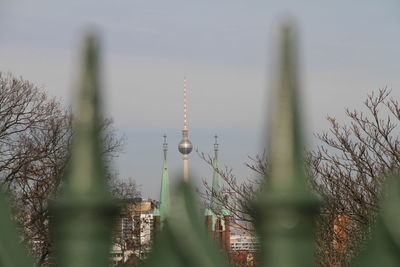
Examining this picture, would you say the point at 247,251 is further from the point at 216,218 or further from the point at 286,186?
the point at 286,186

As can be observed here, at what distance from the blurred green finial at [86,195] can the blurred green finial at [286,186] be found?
4.7 inches

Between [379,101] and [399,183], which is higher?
[379,101]

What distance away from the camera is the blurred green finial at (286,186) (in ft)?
1.96

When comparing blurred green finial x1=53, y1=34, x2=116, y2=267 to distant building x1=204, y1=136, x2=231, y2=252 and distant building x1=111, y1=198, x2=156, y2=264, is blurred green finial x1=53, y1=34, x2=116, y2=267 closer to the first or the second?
distant building x1=111, y1=198, x2=156, y2=264

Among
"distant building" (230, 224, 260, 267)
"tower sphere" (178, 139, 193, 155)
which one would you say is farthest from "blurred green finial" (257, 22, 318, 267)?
"tower sphere" (178, 139, 193, 155)

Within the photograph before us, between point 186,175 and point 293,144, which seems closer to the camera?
point 293,144

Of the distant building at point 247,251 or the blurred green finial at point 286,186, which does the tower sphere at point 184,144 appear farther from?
the blurred green finial at point 286,186

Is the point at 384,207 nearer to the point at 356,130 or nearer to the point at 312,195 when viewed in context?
the point at 312,195

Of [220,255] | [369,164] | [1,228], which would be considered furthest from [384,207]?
[369,164]

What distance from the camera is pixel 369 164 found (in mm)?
13156

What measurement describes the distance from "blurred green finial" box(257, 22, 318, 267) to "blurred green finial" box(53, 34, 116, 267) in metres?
0.12

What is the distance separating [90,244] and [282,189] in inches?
5.8

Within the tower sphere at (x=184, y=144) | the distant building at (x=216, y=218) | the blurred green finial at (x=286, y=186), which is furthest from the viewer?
the tower sphere at (x=184, y=144)

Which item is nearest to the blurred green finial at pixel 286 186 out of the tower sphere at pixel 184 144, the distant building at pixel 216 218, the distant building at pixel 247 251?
the distant building at pixel 247 251
